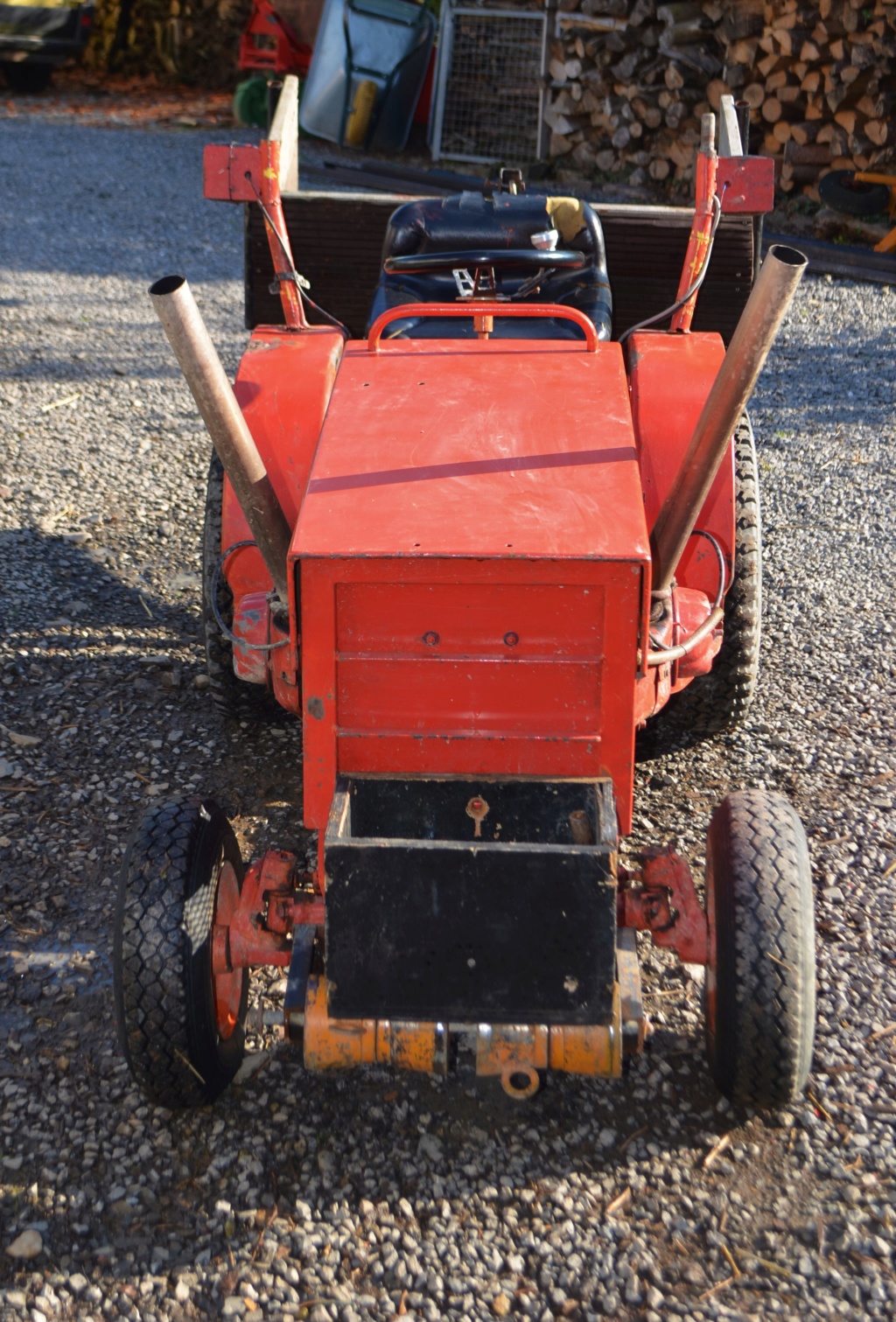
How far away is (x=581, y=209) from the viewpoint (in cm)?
382

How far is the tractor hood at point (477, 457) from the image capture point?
2.28 m

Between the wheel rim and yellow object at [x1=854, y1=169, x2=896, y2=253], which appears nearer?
the wheel rim

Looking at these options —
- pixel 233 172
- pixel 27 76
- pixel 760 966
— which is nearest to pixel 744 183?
pixel 233 172

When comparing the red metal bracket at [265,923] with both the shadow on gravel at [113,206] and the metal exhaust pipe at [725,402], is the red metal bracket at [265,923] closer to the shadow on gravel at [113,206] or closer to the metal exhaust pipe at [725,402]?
the metal exhaust pipe at [725,402]

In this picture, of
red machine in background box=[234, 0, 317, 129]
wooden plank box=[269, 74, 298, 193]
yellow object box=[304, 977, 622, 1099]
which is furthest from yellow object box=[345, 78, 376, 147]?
yellow object box=[304, 977, 622, 1099]

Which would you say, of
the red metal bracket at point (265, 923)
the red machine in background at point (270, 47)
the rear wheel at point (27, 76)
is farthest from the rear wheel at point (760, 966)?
the rear wheel at point (27, 76)

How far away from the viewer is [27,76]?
548 inches

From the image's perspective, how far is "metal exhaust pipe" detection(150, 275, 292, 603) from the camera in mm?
2182

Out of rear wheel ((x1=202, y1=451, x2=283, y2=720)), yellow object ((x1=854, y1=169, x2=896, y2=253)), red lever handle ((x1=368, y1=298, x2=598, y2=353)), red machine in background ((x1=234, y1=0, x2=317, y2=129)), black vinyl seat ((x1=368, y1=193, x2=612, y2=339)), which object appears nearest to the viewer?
red lever handle ((x1=368, y1=298, x2=598, y2=353))

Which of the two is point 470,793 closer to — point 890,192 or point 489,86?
point 890,192

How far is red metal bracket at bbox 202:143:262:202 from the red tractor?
4.00 ft

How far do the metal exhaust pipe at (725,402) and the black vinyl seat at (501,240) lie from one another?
4.56 feet

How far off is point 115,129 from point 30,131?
794mm

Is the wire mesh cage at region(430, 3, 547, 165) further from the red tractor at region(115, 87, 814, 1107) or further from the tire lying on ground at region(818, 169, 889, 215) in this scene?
the red tractor at region(115, 87, 814, 1107)
